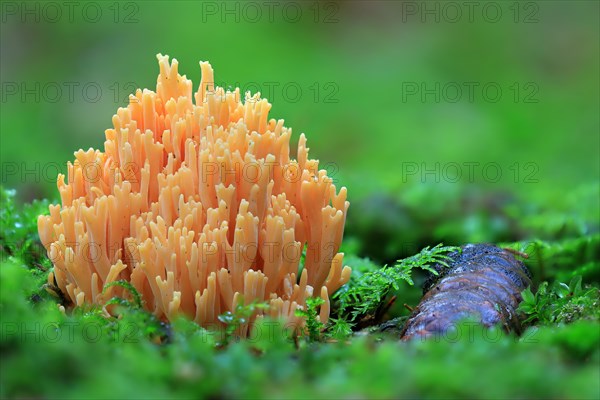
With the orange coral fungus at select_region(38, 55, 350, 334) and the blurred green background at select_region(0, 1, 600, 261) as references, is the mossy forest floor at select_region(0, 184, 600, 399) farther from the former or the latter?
the blurred green background at select_region(0, 1, 600, 261)

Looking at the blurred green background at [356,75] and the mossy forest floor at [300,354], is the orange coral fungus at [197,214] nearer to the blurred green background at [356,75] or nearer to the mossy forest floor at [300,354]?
the mossy forest floor at [300,354]

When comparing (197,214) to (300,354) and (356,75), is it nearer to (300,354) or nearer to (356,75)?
(300,354)

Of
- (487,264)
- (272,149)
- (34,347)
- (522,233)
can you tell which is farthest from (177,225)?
(522,233)

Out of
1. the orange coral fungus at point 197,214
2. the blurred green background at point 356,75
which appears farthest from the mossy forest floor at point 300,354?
the blurred green background at point 356,75

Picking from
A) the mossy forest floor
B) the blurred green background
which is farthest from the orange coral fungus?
the blurred green background

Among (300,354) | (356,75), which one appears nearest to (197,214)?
(300,354)

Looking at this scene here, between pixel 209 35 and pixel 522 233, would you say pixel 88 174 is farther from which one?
pixel 209 35
